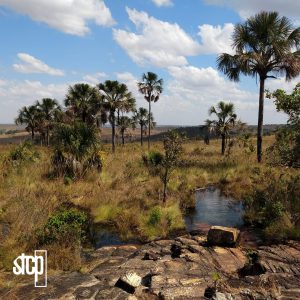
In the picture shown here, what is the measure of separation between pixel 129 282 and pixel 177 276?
3.83 ft

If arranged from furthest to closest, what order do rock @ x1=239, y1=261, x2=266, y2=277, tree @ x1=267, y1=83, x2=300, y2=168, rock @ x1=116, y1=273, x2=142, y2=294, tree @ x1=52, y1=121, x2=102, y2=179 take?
tree @ x1=52, y1=121, x2=102, y2=179 → tree @ x1=267, y1=83, x2=300, y2=168 → rock @ x1=239, y1=261, x2=266, y2=277 → rock @ x1=116, y1=273, x2=142, y2=294

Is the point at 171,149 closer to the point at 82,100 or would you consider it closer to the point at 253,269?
the point at 253,269

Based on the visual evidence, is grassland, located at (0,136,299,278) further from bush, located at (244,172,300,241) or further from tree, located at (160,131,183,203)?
bush, located at (244,172,300,241)

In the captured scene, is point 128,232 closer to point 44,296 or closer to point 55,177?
point 44,296

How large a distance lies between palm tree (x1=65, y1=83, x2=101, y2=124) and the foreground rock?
27.1 meters

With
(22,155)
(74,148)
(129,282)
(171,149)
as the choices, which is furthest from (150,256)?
(22,155)

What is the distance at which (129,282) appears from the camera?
738 cm

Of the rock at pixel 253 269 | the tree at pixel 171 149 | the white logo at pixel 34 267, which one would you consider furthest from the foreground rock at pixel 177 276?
the tree at pixel 171 149

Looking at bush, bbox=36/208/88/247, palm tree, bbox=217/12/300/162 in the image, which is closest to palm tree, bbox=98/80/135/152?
palm tree, bbox=217/12/300/162

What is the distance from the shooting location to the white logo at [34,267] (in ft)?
25.9

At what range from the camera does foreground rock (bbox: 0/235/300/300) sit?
7117 millimetres

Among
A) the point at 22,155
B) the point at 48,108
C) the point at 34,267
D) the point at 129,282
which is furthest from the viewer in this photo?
the point at 48,108

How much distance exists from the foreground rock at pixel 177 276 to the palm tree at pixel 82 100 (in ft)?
89.1

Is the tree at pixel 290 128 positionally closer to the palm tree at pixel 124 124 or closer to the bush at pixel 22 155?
the bush at pixel 22 155
